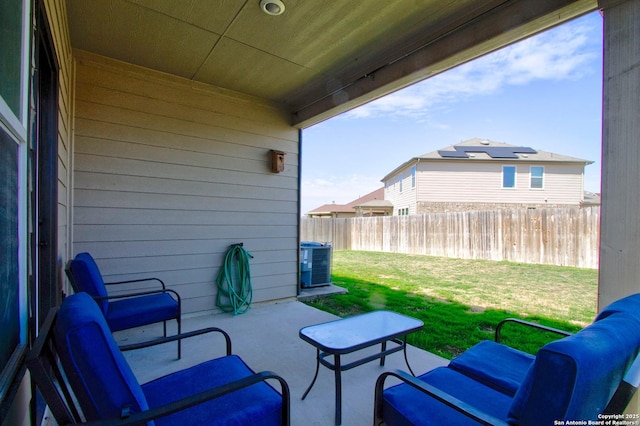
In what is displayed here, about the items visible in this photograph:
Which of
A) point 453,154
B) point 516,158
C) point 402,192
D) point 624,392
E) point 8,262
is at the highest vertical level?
point 453,154

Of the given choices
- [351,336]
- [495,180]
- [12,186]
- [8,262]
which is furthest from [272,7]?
[495,180]

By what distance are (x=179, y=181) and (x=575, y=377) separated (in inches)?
155

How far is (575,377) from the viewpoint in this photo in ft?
2.83

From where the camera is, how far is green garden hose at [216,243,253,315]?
4023mm

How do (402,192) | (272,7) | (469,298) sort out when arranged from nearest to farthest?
(272,7), (469,298), (402,192)

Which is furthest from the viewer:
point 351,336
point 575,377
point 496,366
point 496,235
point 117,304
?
point 496,235

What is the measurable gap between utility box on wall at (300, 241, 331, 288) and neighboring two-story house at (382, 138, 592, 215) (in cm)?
917

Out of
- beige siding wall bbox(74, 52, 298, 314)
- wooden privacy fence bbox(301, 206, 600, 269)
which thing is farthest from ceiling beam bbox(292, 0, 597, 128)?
wooden privacy fence bbox(301, 206, 600, 269)

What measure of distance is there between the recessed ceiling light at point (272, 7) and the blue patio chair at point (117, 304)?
247cm

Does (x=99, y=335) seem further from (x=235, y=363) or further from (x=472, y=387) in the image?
(x=472, y=387)

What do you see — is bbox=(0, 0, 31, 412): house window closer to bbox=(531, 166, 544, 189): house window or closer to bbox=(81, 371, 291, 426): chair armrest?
bbox=(81, 371, 291, 426): chair armrest

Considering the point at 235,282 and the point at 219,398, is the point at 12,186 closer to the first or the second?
the point at 219,398

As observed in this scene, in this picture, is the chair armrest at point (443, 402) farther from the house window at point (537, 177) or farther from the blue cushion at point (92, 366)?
the house window at point (537, 177)

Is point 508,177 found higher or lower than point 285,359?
higher
